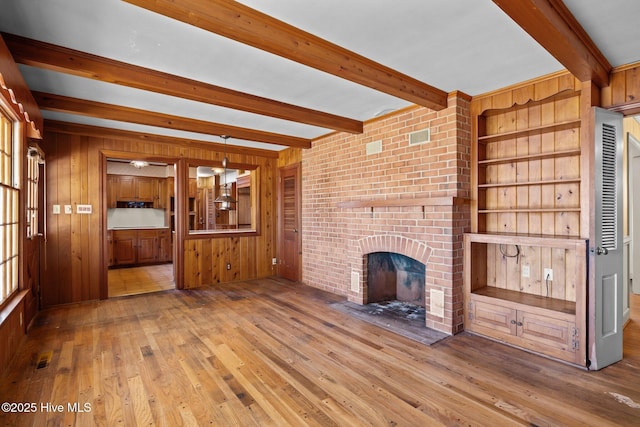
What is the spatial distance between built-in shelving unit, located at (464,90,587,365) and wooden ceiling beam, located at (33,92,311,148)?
3.02 metres

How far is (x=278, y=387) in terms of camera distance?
226cm

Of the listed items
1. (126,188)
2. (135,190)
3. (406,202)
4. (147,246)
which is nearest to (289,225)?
(406,202)

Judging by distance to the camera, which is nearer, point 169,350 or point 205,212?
point 169,350

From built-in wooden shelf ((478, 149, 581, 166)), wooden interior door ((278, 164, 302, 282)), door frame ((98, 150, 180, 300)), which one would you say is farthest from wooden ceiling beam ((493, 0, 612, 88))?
door frame ((98, 150, 180, 300))

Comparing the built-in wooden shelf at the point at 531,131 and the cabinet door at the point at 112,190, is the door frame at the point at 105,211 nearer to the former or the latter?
the cabinet door at the point at 112,190

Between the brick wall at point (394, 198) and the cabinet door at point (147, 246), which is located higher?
the brick wall at point (394, 198)

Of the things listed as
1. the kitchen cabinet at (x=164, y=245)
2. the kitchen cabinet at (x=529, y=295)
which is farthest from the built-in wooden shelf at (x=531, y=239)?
the kitchen cabinet at (x=164, y=245)

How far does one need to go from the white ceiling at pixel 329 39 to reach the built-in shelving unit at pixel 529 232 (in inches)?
18.9

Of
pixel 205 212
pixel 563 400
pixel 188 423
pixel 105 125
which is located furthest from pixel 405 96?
pixel 205 212

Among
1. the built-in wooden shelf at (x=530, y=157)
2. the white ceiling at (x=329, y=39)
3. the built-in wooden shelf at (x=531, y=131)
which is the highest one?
the white ceiling at (x=329, y=39)

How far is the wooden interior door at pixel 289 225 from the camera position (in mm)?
5652

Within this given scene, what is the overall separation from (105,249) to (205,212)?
535 centimetres

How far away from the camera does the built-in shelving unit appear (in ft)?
8.77

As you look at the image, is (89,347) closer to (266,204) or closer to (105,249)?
(105,249)
